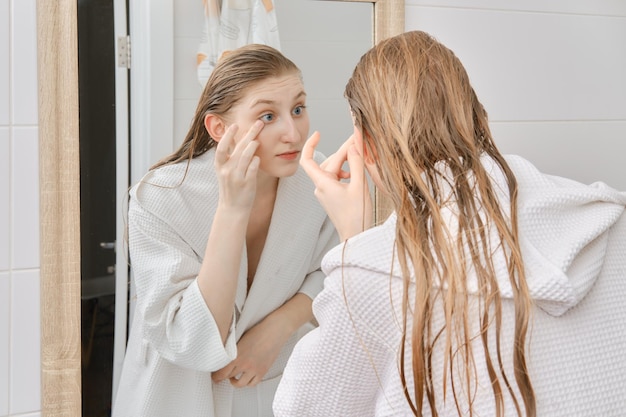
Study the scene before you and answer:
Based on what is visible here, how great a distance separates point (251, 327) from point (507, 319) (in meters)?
0.49

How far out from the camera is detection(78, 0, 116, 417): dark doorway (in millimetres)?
1103

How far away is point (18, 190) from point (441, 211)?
25.3 inches

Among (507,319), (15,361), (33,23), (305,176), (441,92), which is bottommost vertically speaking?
(15,361)

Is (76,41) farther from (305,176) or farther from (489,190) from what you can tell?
(489,190)

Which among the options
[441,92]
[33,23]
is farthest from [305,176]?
[33,23]

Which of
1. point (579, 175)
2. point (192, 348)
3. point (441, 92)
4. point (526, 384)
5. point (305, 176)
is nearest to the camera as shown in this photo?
point (526, 384)

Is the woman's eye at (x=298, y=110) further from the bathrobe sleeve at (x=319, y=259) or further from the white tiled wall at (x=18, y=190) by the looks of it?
the white tiled wall at (x=18, y=190)

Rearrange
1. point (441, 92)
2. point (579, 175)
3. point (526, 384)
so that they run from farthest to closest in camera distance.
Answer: point (579, 175) < point (441, 92) < point (526, 384)

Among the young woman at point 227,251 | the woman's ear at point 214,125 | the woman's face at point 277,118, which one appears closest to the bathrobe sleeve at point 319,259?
the young woman at point 227,251

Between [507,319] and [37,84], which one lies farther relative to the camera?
[37,84]

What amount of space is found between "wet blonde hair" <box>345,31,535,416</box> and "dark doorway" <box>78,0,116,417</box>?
0.41m

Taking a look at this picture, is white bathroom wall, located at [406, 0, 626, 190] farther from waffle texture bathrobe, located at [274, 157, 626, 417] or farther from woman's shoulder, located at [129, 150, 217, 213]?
waffle texture bathrobe, located at [274, 157, 626, 417]

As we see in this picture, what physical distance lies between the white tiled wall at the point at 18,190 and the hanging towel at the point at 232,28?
0.25 m

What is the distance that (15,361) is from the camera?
44.3 inches
